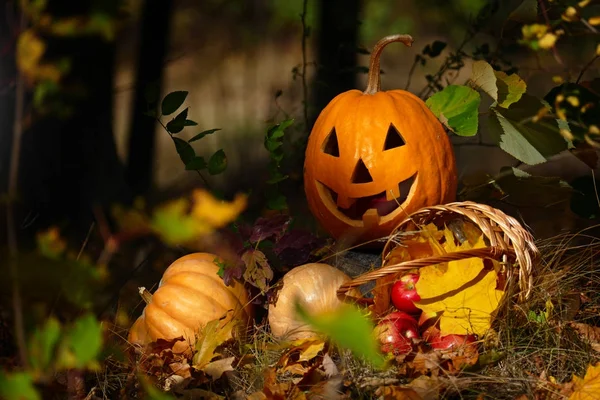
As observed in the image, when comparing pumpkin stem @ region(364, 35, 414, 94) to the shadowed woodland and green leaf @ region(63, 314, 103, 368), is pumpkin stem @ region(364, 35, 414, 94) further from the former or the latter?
green leaf @ region(63, 314, 103, 368)

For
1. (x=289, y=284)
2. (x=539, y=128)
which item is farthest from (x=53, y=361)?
(x=539, y=128)

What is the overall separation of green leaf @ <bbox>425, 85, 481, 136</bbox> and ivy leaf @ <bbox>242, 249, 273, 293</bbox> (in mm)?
727

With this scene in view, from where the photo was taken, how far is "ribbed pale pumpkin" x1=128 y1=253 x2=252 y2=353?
2.04m

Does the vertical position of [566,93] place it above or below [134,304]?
above

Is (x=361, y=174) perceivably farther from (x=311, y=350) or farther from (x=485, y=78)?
(x=311, y=350)

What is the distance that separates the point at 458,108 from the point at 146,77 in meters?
2.15

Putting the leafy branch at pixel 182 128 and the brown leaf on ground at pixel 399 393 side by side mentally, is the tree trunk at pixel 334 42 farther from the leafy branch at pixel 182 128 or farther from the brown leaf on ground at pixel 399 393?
the brown leaf on ground at pixel 399 393

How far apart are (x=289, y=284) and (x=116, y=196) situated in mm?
1427

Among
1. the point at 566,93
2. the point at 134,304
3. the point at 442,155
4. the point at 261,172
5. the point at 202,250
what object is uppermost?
the point at 566,93

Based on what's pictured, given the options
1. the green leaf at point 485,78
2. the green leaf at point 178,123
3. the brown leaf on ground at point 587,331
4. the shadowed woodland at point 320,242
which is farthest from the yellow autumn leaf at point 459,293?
the green leaf at point 178,123

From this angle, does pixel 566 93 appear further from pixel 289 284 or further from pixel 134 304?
pixel 134 304

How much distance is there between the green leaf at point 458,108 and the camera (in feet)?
7.51

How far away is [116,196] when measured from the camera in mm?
3246

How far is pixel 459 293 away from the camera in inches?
77.5
